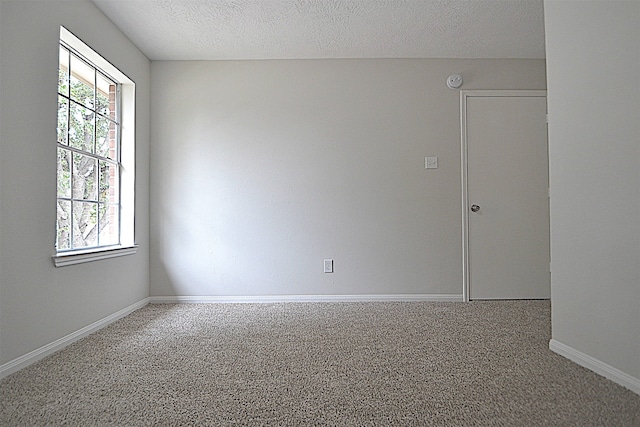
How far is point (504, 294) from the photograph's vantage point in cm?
454

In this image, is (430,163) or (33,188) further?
(430,163)

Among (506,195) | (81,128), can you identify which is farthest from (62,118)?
(506,195)

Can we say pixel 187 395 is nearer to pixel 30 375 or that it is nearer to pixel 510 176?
pixel 30 375

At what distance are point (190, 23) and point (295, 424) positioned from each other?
3067 millimetres

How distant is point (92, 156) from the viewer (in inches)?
140

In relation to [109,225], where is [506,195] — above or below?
above

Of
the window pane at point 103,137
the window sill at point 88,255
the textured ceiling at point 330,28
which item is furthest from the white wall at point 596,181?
the window pane at point 103,137

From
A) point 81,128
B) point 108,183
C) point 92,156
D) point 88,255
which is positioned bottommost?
point 88,255

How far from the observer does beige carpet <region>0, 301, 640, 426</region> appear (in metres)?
1.88

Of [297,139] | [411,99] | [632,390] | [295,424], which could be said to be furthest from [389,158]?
[295,424]

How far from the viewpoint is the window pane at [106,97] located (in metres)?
3.77

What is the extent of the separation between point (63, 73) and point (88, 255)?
119 cm

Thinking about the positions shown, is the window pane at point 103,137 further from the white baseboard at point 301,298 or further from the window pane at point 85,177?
the white baseboard at point 301,298

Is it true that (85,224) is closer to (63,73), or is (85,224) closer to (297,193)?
(63,73)
